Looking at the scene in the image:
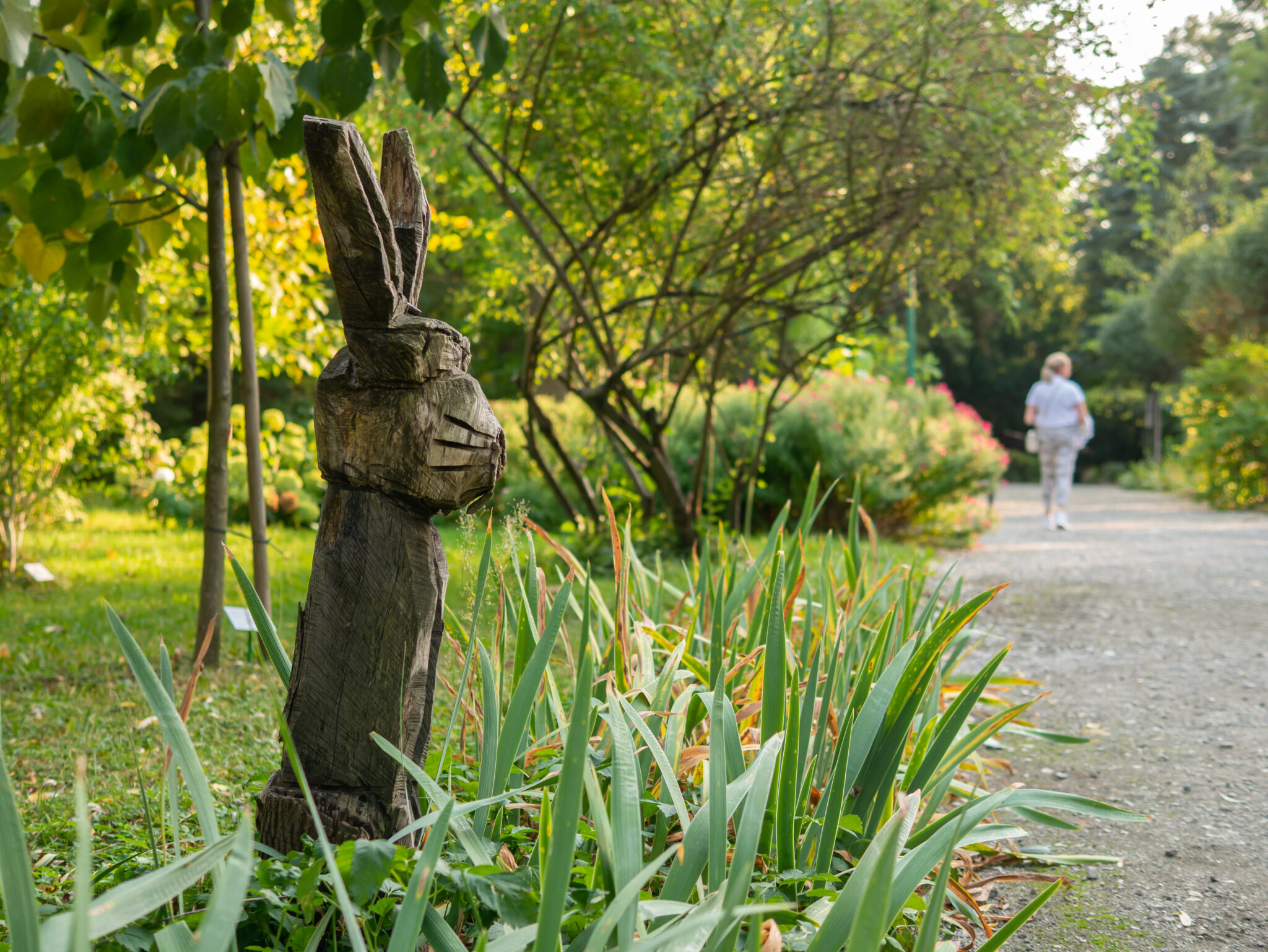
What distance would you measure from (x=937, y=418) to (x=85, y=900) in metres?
9.62

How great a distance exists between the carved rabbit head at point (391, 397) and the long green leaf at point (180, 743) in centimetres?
40

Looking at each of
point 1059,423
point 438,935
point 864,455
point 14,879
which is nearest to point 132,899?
point 14,879

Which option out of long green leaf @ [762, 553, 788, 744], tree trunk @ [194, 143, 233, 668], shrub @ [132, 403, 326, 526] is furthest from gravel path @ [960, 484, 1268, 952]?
shrub @ [132, 403, 326, 526]

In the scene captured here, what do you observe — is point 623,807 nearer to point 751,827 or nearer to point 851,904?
point 751,827

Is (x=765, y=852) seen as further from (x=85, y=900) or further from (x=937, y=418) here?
(x=937, y=418)

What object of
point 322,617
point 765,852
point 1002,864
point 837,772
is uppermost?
point 322,617

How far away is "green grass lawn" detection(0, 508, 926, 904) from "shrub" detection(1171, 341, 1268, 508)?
28.8 feet

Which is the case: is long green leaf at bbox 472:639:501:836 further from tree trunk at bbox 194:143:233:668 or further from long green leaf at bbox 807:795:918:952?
tree trunk at bbox 194:143:233:668

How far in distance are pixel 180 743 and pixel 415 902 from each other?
43 cm

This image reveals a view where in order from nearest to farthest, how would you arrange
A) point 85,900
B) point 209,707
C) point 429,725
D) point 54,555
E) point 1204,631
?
1. point 85,900
2. point 429,725
3. point 209,707
4. point 1204,631
5. point 54,555

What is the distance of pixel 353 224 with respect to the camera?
1389 mm

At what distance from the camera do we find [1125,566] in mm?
7102

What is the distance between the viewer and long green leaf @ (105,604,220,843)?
1241 millimetres

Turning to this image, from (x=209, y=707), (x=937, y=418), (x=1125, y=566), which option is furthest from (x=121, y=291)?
(x=937, y=418)
